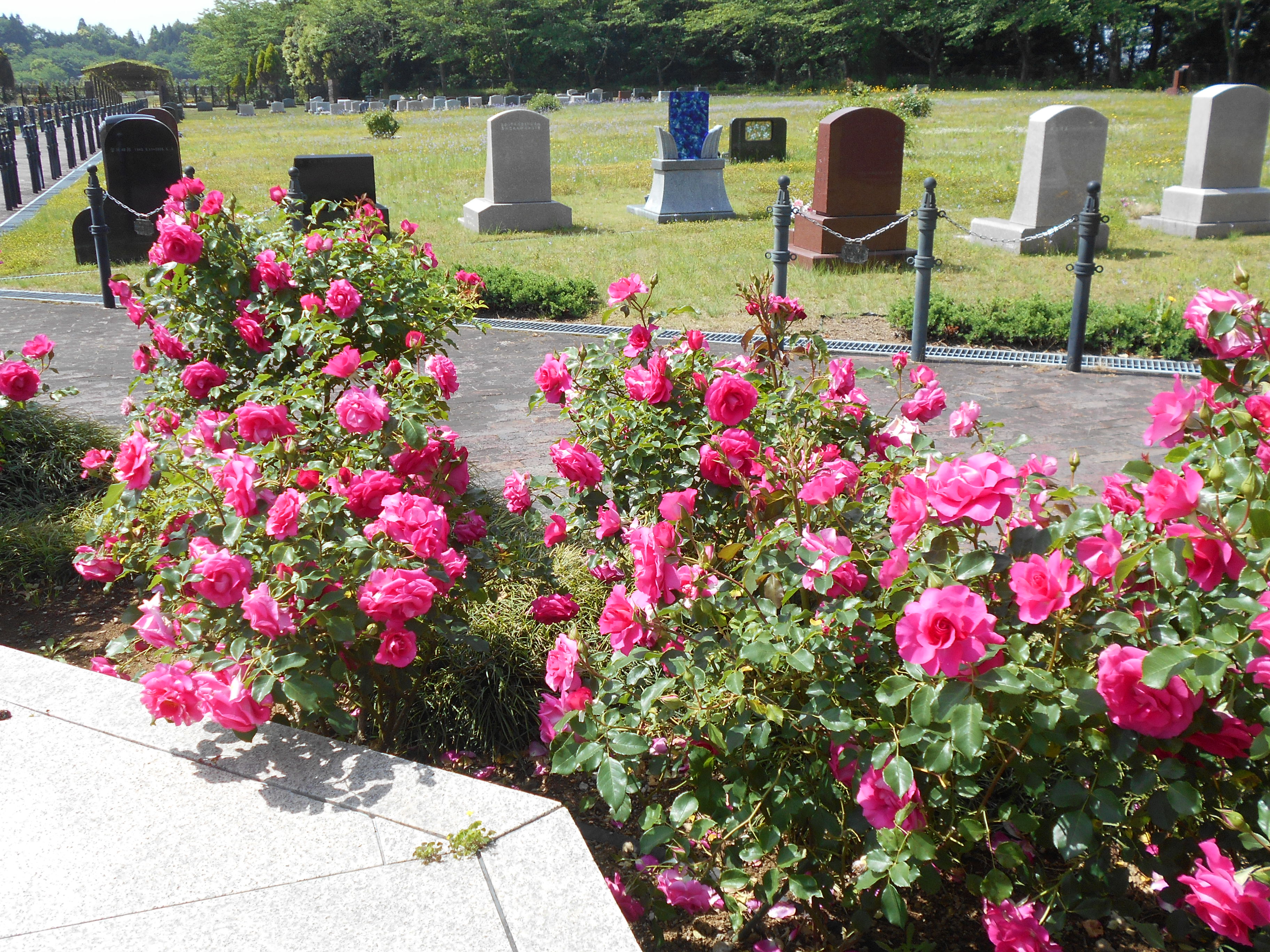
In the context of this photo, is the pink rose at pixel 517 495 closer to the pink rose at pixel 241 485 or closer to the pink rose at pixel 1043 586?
the pink rose at pixel 241 485

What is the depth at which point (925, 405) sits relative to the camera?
253 cm

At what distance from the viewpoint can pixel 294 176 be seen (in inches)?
371

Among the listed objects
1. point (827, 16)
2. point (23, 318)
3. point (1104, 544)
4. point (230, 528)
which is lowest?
point (23, 318)

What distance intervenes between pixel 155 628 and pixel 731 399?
129 centimetres

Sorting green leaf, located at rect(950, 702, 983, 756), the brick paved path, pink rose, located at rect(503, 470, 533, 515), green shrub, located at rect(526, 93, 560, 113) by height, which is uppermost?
green shrub, located at rect(526, 93, 560, 113)

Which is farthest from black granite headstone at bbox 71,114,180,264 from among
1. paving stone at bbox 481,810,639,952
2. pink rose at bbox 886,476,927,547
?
pink rose at bbox 886,476,927,547

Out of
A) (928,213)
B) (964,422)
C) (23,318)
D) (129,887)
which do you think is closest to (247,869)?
(129,887)

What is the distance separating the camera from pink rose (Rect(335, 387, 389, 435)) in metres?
2.36

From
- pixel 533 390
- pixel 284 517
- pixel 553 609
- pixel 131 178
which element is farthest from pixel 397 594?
pixel 131 178

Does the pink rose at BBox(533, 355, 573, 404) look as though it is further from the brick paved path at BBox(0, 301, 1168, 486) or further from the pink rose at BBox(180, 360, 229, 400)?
the brick paved path at BBox(0, 301, 1168, 486)

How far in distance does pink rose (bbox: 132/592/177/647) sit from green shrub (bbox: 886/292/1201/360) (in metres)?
6.21

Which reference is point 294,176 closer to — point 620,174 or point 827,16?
point 620,174

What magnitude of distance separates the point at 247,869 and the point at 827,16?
58123 mm

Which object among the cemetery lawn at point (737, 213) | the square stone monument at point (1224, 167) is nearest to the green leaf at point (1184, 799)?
the cemetery lawn at point (737, 213)
